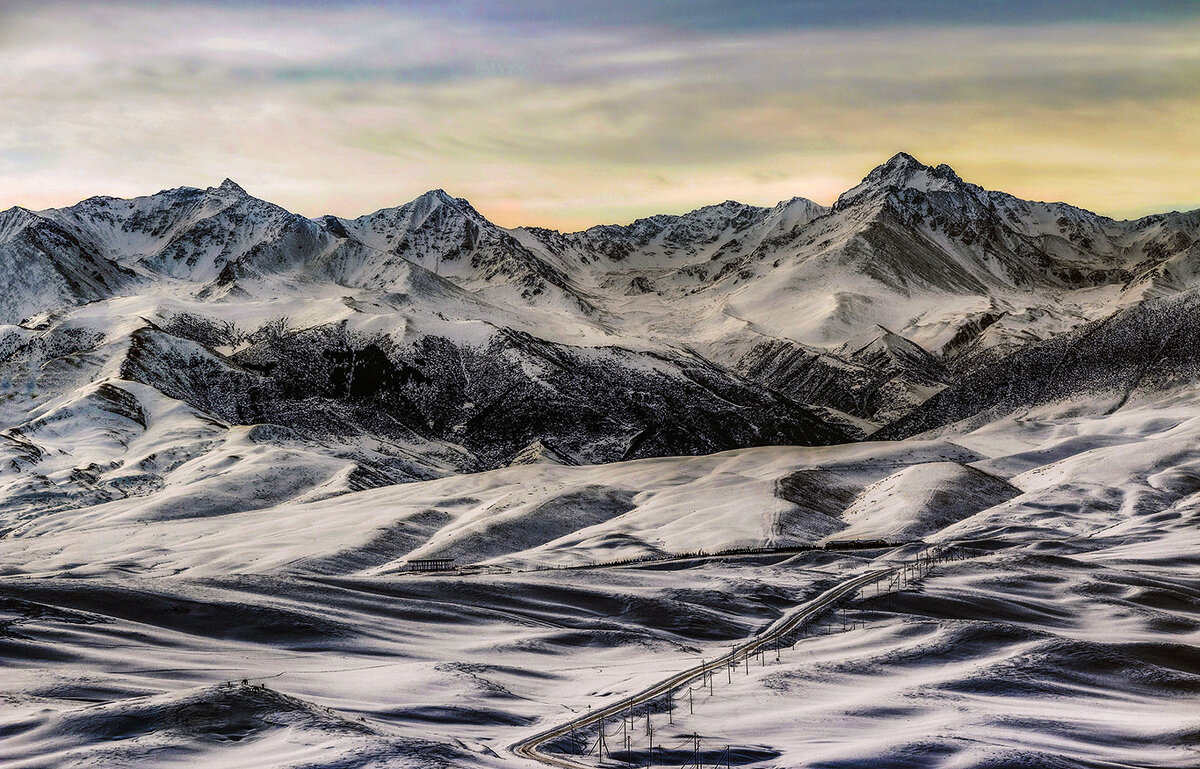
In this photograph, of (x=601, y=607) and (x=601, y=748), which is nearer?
(x=601, y=748)

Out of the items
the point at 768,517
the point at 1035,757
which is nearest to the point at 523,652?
the point at 1035,757

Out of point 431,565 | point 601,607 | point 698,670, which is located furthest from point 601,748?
point 431,565

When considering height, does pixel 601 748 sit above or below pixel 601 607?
below

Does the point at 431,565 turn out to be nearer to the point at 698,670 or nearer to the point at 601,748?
the point at 698,670

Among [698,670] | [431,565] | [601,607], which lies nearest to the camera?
[698,670]

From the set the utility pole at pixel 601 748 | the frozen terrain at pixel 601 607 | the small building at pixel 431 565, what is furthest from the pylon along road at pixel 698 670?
the small building at pixel 431 565

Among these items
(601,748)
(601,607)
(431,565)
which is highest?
(431,565)
